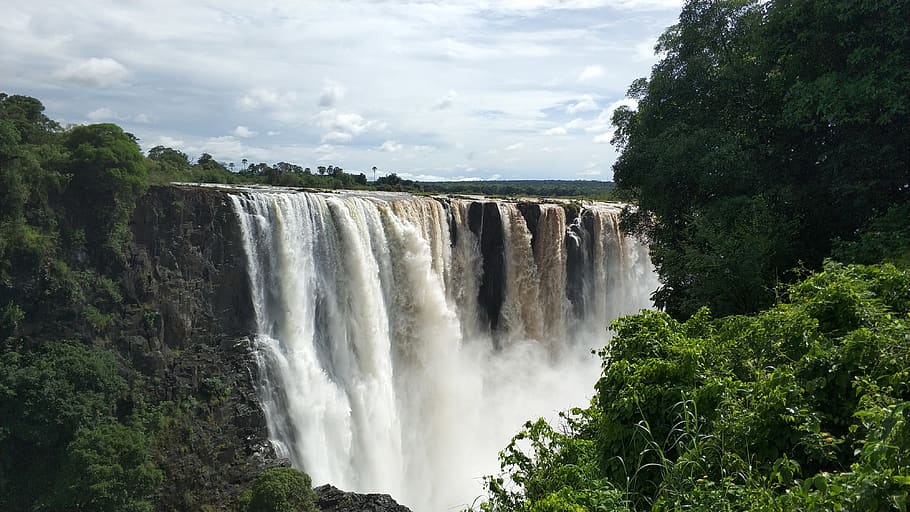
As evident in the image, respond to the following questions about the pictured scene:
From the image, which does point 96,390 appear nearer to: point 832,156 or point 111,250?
point 111,250

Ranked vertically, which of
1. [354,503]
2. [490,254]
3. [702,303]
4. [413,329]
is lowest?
[354,503]

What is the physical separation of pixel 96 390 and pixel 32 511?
2.87m

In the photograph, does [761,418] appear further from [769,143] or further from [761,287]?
[769,143]

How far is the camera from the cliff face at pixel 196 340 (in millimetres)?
16344

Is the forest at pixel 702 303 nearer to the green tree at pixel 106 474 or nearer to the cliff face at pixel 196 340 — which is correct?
the green tree at pixel 106 474

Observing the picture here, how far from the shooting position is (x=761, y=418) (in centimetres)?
424

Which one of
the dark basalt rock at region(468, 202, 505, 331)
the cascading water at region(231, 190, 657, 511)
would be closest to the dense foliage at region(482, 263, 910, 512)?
the cascading water at region(231, 190, 657, 511)

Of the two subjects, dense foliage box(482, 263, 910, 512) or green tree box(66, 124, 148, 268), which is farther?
green tree box(66, 124, 148, 268)

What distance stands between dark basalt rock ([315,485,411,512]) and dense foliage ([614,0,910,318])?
808 centimetres

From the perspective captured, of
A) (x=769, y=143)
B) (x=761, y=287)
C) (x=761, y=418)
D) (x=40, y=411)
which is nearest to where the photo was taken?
(x=761, y=418)

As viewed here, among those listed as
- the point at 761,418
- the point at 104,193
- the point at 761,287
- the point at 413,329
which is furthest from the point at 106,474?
the point at 761,418

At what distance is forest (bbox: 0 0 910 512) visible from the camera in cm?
421

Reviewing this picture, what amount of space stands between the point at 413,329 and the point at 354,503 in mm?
7475

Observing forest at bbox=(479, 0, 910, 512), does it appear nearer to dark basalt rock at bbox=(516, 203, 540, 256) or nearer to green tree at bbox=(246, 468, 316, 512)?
green tree at bbox=(246, 468, 316, 512)
